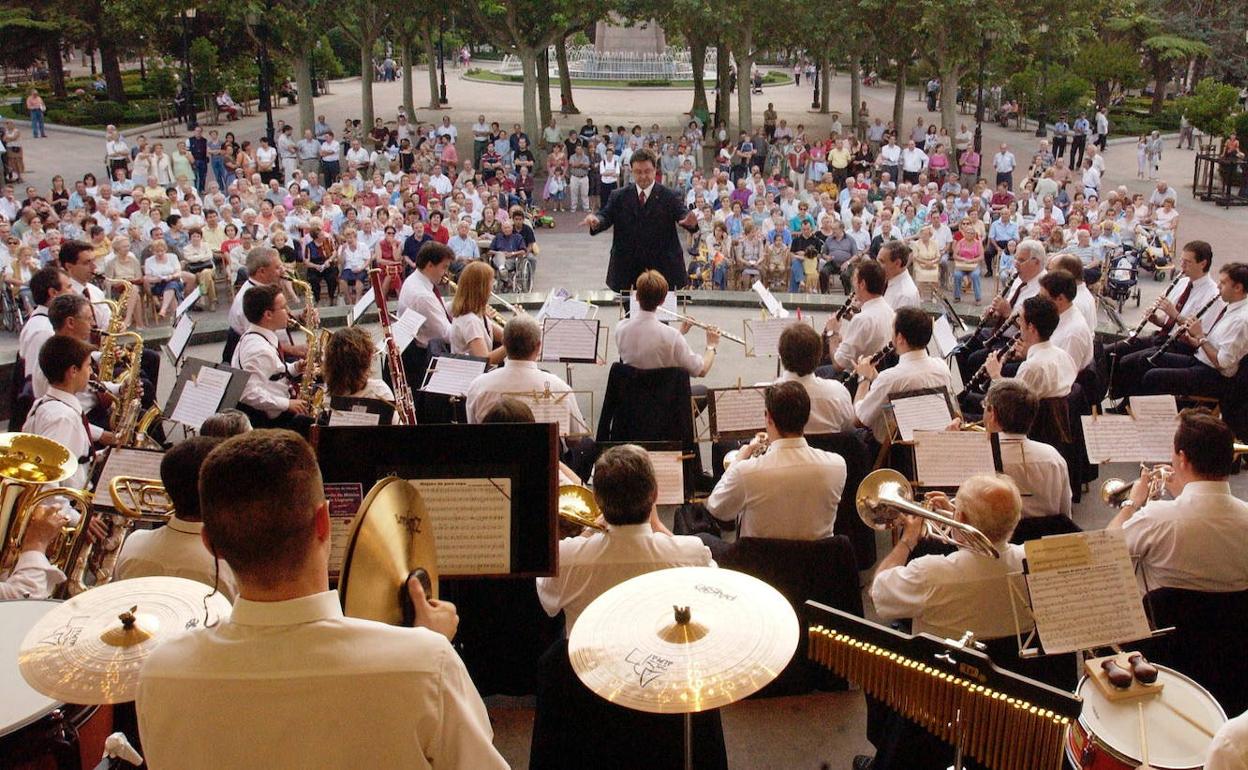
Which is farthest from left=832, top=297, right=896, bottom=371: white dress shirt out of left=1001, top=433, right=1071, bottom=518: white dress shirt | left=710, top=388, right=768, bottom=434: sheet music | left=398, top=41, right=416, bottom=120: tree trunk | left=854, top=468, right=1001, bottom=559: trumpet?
left=398, top=41, right=416, bottom=120: tree trunk

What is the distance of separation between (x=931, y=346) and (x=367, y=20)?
795 inches

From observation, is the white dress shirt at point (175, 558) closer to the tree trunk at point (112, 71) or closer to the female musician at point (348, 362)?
the female musician at point (348, 362)

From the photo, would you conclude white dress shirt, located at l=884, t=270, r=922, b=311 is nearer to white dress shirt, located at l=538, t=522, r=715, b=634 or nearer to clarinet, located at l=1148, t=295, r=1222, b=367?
clarinet, located at l=1148, t=295, r=1222, b=367

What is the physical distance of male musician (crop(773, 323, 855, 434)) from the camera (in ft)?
20.1

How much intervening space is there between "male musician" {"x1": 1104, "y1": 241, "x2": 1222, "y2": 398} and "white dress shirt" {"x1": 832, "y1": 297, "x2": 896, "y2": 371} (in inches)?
86.6

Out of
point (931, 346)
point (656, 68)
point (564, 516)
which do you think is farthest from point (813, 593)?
point (656, 68)

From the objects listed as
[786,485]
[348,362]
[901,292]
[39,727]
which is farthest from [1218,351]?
[39,727]

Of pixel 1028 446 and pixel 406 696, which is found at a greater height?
pixel 406 696

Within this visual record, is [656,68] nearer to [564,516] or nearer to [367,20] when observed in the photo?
[367,20]

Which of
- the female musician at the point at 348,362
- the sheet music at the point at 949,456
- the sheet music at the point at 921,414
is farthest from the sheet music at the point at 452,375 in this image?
the sheet music at the point at 949,456

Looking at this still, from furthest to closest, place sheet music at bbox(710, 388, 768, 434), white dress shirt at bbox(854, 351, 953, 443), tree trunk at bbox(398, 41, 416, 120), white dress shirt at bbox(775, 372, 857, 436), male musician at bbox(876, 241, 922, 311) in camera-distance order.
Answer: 1. tree trunk at bbox(398, 41, 416, 120)
2. male musician at bbox(876, 241, 922, 311)
3. white dress shirt at bbox(854, 351, 953, 443)
4. white dress shirt at bbox(775, 372, 857, 436)
5. sheet music at bbox(710, 388, 768, 434)

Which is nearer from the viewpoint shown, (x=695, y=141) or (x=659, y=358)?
(x=659, y=358)

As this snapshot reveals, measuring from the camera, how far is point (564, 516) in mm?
4301

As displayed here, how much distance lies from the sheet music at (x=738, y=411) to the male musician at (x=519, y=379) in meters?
0.84
